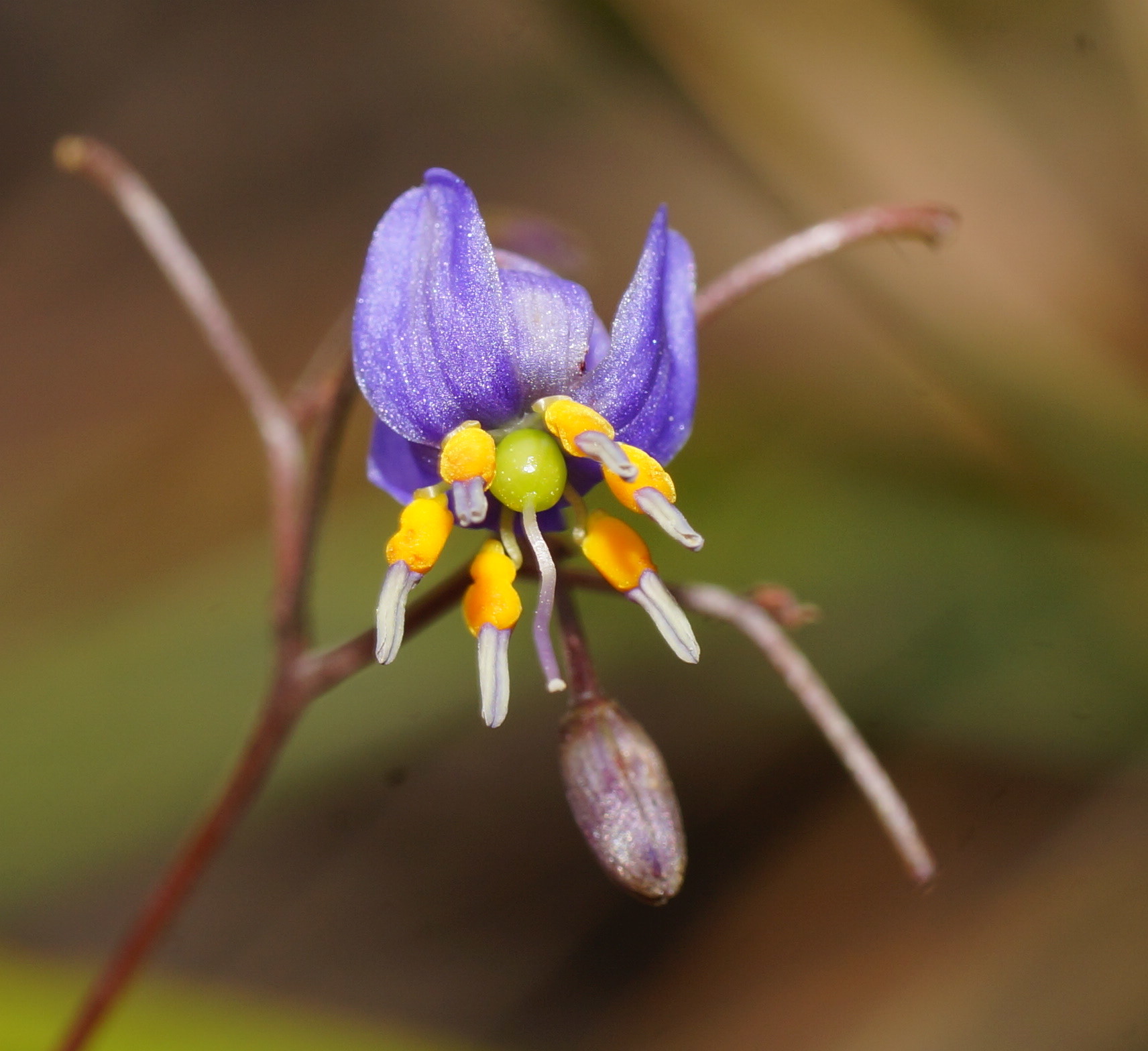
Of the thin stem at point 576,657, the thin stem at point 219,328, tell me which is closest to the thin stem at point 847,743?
the thin stem at point 576,657

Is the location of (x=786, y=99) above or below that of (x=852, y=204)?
above

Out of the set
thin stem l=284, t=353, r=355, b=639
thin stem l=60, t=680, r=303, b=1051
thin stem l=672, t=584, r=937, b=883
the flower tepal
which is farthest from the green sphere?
thin stem l=60, t=680, r=303, b=1051

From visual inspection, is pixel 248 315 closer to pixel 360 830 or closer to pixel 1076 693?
pixel 360 830

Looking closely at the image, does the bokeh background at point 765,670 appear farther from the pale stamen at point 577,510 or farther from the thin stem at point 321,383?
the pale stamen at point 577,510

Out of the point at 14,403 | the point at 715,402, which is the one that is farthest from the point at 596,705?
the point at 14,403

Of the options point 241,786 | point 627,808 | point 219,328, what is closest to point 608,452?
point 627,808

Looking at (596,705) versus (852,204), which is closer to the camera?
(596,705)
